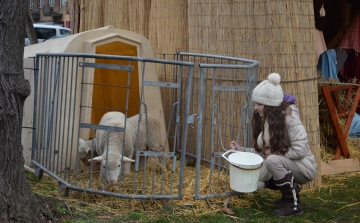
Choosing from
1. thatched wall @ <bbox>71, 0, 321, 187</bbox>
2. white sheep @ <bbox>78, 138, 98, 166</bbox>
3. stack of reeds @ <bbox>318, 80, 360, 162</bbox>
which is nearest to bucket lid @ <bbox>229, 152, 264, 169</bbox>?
thatched wall @ <bbox>71, 0, 321, 187</bbox>

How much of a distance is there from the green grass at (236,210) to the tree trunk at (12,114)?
51 centimetres

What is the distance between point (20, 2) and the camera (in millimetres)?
4863

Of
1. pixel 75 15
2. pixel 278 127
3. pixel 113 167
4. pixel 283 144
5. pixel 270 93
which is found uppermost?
pixel 75 15

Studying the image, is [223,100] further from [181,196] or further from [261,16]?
[181,196]

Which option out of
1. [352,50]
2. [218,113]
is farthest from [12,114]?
[352,50]

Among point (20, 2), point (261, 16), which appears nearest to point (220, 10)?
point (261, 16)

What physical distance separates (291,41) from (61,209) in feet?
10.9

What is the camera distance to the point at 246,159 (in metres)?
5.76

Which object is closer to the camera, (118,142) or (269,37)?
(118,142)

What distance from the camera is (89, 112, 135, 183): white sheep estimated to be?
6.36 meters

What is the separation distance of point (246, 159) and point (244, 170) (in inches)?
4.9

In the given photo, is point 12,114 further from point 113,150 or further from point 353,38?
point 353,38

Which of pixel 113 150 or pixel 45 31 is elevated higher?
pixel 45 31

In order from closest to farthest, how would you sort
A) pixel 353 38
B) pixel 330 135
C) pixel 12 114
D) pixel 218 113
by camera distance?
pixel 12 114, pixel 218 113, pixel 330 135, pixel 353 38
